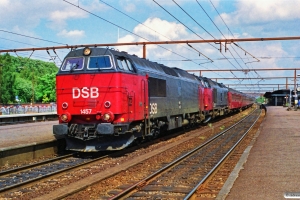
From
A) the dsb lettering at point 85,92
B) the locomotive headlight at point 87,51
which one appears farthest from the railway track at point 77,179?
the locomotive headlight at point 87,51

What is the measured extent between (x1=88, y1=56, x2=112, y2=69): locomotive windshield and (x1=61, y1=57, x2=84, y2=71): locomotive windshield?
1.37 ft

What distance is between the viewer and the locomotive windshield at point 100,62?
1455 cm

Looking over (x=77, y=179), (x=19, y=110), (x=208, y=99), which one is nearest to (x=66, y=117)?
(x=77, y=179)

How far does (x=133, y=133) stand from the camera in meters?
15.7

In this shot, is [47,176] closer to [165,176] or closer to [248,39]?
[165,176]

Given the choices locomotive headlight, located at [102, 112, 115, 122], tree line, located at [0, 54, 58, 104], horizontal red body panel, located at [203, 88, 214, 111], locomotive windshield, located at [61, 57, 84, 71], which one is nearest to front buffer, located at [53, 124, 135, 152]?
locomotive headlight, located at [102, 112, 115, 122]

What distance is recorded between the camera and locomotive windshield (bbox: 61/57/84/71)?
1493 centimetres

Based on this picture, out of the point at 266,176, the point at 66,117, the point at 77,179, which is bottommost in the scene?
the point at 77,179

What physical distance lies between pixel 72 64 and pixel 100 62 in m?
1.21

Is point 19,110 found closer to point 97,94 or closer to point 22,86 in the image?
point 97,94

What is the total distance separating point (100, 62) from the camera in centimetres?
1473

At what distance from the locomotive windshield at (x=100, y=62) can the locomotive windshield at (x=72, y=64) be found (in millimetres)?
418

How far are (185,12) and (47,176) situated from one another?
11080mm

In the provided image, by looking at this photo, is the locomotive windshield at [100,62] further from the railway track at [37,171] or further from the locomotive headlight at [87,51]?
the railway track at [37,171]
